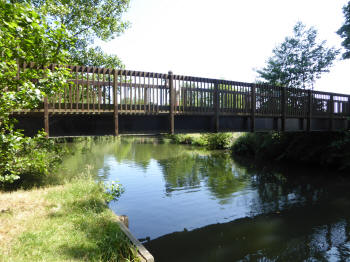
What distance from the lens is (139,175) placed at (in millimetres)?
19391

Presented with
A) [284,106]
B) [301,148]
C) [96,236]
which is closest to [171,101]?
[96,236]

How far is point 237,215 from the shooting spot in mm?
11047

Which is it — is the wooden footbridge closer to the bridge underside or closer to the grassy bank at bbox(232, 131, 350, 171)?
the bridge underside

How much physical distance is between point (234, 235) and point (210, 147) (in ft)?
94.0

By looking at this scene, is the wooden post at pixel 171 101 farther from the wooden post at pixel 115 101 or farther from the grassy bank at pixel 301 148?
the grassy bank at pixel 301 148

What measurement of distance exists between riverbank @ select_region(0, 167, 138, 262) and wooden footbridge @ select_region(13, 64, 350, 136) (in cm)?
240

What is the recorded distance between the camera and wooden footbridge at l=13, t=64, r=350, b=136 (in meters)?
8.52

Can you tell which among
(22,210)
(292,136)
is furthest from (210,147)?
(22,210)

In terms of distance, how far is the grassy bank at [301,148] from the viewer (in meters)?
20.1

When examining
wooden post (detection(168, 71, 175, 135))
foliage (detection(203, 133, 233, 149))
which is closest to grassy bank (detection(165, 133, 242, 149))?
foliage (detection(203, 133, 233, 149))

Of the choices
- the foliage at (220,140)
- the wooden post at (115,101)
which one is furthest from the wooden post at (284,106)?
the foliage at (220,140)

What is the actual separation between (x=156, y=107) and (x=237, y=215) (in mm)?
5836

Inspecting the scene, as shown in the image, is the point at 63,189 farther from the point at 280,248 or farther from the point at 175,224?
the point at 280,248

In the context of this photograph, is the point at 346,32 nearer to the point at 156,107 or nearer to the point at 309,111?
the point at 309,111
